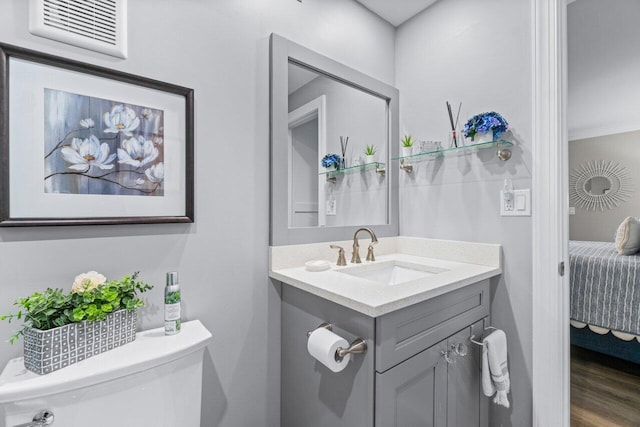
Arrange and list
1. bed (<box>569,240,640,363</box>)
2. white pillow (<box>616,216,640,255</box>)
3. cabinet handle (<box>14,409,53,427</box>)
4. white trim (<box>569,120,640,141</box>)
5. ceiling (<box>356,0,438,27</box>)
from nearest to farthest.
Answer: cabinet handle (<box>14,409,53,427</box>), ceiling (<box>356,0,438,27</box>), bed (<box>569,240,640,363</box>), white pillow (<box>616,216,640,255</box>), white trim (<box>569,120,640,141</box>)

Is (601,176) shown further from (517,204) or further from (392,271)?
(392,271)

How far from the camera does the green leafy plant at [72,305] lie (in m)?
0.74

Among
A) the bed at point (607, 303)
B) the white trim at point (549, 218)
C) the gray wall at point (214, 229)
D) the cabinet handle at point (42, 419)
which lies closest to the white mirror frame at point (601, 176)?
the bed at point (607, 303)

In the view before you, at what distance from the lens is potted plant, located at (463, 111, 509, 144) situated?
4.27ft

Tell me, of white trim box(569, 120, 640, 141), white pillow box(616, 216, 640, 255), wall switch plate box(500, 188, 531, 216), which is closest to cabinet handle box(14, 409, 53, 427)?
wall switch plate box(500, 188, 531, 216)

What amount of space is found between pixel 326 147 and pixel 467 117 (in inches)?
28.9

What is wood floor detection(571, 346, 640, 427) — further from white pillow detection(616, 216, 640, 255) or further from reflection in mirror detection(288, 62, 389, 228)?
reflection in mirror detection(288, 62, 389, 228)

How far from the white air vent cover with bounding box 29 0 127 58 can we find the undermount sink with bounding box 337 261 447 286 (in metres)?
1.20

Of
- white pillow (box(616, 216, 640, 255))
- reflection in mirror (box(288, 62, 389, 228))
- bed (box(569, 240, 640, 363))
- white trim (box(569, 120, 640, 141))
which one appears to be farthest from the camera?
white trim (box(569, 120, 640, 141))

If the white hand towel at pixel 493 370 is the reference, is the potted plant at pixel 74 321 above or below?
above

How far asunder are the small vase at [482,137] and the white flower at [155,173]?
4.44 ft

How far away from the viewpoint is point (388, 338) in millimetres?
883

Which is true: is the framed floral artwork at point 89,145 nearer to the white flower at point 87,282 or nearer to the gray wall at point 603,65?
the white flower at point 87,282

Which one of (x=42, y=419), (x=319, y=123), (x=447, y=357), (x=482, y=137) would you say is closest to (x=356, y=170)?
(x=319, y=123)
